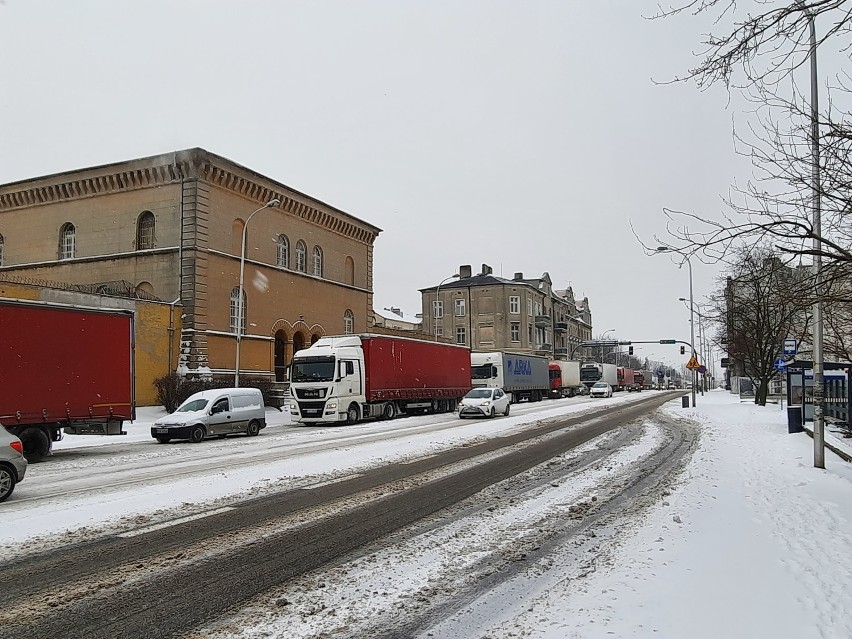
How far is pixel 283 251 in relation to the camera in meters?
45.8

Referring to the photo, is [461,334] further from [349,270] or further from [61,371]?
[61,371]

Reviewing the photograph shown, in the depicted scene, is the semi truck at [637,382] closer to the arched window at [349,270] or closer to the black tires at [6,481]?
the arched window at [349,270]

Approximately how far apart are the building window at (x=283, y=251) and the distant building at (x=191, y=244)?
8 cm

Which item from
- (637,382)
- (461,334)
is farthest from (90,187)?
(637,382)

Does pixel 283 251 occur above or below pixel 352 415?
above

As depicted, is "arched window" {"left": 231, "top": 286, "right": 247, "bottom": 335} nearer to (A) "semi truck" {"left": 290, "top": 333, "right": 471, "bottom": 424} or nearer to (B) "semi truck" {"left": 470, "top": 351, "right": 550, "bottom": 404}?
(A) "semi truck" {"left": 290, "top": 333, "right": 471, "bottom": 424}

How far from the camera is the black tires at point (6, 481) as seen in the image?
409 inches

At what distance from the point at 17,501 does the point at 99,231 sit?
3407 centimetres

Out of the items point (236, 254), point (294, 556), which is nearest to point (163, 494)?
point (294, 556)

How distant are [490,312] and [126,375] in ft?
236

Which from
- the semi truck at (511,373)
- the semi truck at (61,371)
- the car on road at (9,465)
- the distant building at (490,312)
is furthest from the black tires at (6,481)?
the distant building at (490,312)

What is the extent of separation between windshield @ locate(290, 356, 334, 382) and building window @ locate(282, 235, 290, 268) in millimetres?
16555

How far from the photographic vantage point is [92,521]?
8.80 meters

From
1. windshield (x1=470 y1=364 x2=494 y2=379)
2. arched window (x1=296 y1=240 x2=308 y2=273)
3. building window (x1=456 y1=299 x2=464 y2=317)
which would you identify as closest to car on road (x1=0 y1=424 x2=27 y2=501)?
arched window (x1=296 y1=240 x2=308 y2=273)
